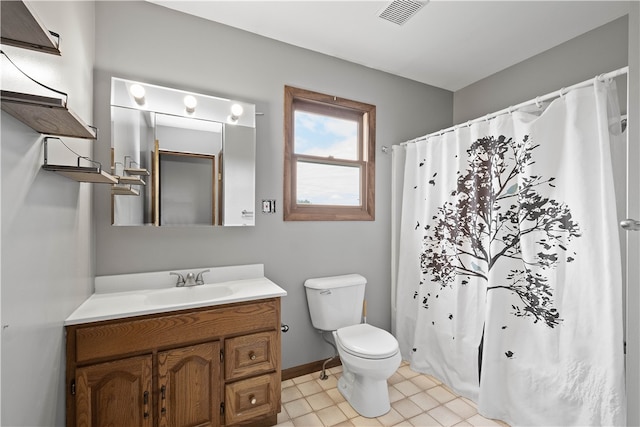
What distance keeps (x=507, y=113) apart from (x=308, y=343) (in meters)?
2.15

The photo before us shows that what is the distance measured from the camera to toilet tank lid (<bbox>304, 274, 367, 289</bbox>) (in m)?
2.21

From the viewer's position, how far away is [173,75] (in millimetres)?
1906

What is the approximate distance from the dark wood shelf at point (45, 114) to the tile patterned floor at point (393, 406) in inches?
72.0

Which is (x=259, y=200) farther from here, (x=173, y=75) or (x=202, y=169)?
(x=173, y=75)

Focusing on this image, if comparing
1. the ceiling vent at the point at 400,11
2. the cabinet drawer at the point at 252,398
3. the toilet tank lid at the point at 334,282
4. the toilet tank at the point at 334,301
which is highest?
the ceiling vent at the point at 400,11

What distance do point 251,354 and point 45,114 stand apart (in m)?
1.40

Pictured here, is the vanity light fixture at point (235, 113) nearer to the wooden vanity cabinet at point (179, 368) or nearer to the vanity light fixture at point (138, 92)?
the vanity light fixture at point (138, 92)

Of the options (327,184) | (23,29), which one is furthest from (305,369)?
(23,29)

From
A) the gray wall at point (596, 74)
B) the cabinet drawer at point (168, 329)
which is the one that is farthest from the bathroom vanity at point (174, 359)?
the gray wall at point (596, 74)

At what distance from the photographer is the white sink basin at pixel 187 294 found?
5.57 feet

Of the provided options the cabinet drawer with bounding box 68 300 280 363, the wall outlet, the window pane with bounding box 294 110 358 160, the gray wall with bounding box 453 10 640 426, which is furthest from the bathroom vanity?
the gray wall with bounding box 453 10 640 426

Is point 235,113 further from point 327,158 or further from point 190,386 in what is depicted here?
point 190,386

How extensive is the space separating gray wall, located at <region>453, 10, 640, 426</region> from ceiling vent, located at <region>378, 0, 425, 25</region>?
1085mm

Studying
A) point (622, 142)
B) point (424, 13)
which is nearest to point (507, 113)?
point (622, 142)
